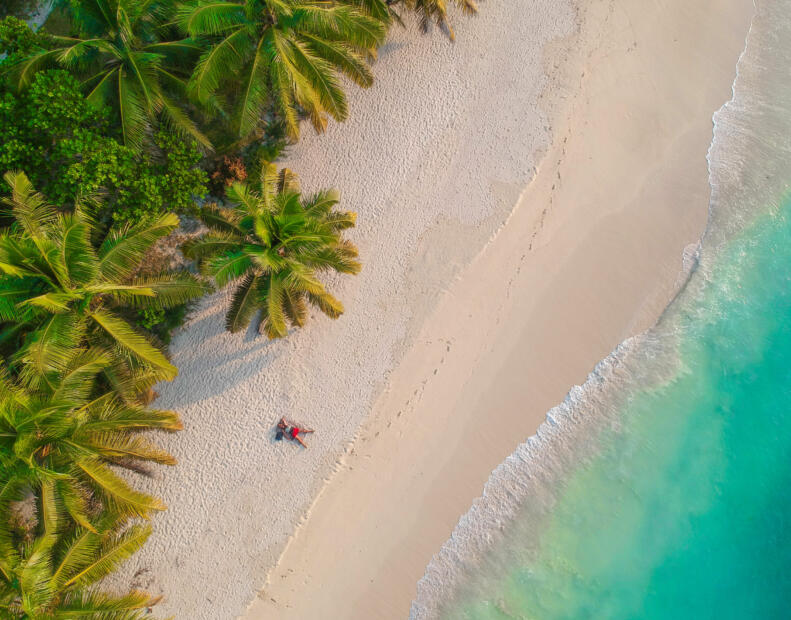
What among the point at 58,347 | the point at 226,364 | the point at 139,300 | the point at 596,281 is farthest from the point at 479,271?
the point at 58,347

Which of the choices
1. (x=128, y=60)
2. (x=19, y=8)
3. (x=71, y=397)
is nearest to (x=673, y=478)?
(x=71, y=397)

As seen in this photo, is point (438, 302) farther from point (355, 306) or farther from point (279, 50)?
point (279, 50)

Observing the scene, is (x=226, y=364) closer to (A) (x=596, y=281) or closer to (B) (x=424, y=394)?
(B) (x=424, y=394)

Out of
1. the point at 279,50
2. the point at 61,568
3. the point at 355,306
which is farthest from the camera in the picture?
the point at 355,306

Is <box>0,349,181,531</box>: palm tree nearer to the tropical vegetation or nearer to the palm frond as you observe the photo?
the tropical vegetation

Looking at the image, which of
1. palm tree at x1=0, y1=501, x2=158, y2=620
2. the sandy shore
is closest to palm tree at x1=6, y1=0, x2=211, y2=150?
the sandy shore

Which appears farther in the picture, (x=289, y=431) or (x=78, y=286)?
(x=289, y=431)

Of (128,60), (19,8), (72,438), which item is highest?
(19,8)
